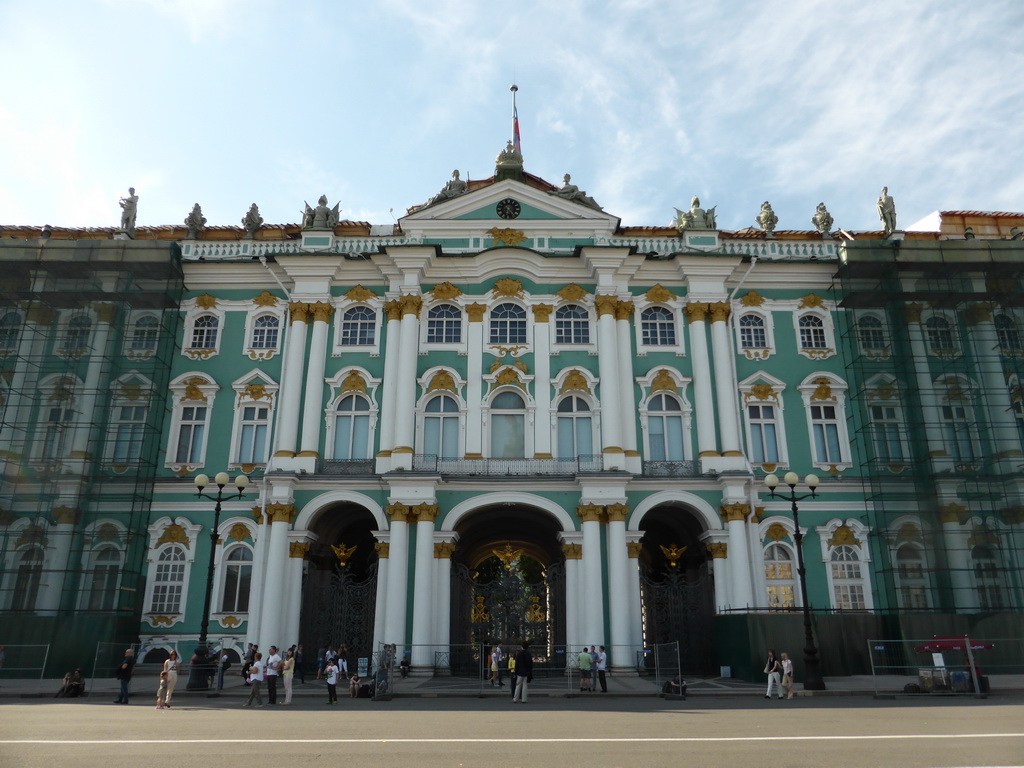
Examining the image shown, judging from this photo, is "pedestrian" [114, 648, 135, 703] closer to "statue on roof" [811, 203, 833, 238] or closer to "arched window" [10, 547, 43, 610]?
"arched window" [10, 547, 43, 610]

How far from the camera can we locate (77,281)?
113 feet

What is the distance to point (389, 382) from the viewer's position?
33500 millimetres

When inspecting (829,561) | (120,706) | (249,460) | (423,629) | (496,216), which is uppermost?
(496,216)

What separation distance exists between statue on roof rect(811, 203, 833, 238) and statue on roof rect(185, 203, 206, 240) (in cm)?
2938

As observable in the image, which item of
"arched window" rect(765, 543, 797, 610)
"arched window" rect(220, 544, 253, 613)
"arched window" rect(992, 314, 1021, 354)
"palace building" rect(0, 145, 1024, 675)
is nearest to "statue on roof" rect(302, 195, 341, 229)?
"palace building" rect(0, 145, 1024, 675)

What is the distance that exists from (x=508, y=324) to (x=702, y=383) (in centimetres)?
870

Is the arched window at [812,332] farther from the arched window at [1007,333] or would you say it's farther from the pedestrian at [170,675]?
the pedestrian at [170,675]

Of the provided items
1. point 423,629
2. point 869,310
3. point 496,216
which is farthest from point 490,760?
point 869,310

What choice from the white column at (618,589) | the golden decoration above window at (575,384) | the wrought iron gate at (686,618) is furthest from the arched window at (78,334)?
the wrought iron gate at (686,618)

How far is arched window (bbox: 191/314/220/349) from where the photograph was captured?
1398 inches

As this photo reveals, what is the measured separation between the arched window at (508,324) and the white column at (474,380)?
24.8 inches

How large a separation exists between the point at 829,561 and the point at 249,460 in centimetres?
2436

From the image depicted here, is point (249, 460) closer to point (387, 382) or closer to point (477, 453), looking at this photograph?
point (387, 382)

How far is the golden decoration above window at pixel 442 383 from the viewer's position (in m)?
33.6
